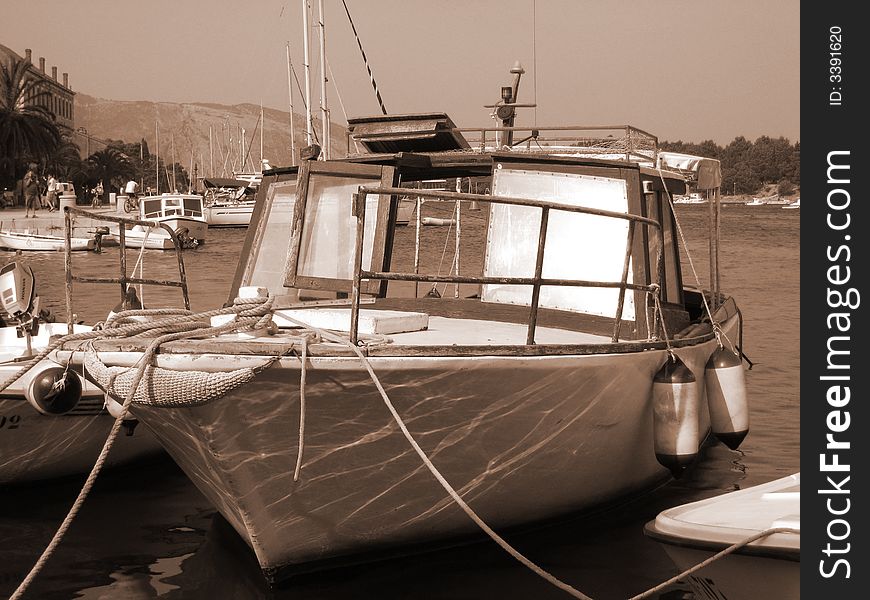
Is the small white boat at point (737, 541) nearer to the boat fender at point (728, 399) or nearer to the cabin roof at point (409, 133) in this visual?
the boat fender at point (728, 399)

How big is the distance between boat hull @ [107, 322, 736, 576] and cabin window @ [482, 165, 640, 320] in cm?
100

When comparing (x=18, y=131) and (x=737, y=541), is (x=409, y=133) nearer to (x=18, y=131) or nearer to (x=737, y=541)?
(x=737, y=541)

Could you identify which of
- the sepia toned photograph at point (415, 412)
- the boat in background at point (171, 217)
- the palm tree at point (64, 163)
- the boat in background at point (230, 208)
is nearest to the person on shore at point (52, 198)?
the palm tree at point (64, 163)

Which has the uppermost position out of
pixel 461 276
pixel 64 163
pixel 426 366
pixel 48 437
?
pixel 64 163

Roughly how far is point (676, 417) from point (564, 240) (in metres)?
1.69

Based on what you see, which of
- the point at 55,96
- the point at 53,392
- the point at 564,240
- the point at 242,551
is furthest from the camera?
the point at 55,96

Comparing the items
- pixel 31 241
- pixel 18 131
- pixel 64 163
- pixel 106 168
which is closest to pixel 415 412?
pixel 31 241

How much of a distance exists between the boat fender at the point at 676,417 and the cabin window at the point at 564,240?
79 cm

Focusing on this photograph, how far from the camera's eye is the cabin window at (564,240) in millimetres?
7703

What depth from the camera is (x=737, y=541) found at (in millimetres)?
6805

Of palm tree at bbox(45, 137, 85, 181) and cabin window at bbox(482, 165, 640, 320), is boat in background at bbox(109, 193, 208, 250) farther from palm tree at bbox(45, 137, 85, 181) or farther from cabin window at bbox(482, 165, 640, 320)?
cabin window at bbox(482, 165, 640, 320)

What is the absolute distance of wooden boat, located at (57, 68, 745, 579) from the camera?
5.69m

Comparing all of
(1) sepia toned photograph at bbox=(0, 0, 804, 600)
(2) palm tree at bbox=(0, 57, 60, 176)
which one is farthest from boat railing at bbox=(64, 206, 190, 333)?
(2) palm tree at bbox=(0, 57, 60, 176)

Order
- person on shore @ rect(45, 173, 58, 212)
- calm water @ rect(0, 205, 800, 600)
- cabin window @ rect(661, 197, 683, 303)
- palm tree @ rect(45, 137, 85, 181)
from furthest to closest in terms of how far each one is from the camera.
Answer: palm tree @ rect(45, 137, 85, 181)
person on shore @ rect(45, 173, 58, 212)
cabin window @ rect(661, 197, 683, 303)
calm water @ rect(0, 205, 800, 600)
